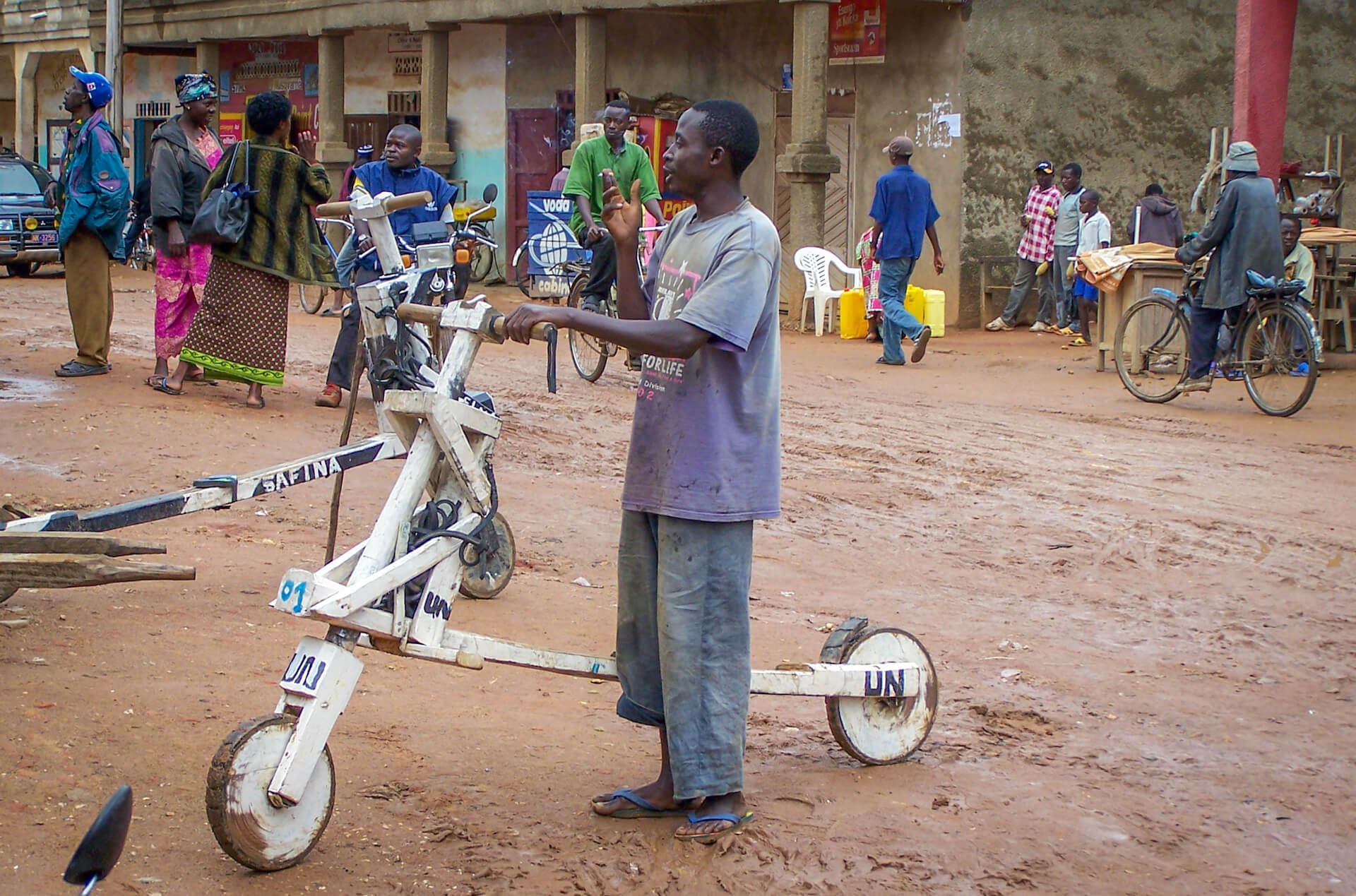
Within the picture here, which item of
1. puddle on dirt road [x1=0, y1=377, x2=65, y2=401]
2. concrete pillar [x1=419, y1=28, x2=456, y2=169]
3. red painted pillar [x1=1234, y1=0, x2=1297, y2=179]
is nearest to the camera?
puddle on dirt road [x1=0, y1=377, x2=65, y2=401]

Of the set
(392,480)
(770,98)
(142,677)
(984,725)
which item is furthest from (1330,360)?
(142,677)

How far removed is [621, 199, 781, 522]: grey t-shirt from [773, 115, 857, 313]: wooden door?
14.9m

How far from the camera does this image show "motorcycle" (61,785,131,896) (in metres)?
1.92

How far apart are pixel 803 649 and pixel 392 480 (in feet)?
9.79

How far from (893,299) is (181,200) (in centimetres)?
692

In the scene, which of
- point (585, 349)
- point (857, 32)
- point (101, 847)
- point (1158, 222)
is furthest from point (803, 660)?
point (857, 32)

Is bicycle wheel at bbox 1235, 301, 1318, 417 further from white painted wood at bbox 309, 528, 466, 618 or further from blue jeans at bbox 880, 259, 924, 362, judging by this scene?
white painted wood at bbox 309, 528, 466, 618

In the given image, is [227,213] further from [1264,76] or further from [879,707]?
[1264,76]

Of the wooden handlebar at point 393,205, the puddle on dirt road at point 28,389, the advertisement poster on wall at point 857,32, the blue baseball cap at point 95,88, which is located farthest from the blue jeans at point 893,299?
the wooden handlebar at point 393,205

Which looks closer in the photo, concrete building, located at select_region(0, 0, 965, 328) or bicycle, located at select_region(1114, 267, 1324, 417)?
bicycle, located at select_region(1114, 267, 1324, 417)

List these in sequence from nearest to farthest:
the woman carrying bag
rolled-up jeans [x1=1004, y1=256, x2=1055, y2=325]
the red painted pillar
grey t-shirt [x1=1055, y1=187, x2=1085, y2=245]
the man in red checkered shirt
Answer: the woman carrying bag → the red painted pillar → grey t-shirt [x1=1055, y1=187, x2=1085, y2=245] → the man in red checkered shirt → rolled-up jeans [x1=1004, y1=256, x2=1055, y2=325]

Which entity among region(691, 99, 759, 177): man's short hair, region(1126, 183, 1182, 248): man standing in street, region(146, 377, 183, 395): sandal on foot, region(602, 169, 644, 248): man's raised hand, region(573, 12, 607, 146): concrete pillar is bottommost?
region(146, 377, 183, 395): sandal on foot

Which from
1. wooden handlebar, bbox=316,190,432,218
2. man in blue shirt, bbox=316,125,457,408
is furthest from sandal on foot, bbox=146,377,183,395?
wooden handlebar, bbox=316,190,432,218

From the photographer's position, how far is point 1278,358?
10641 mm
